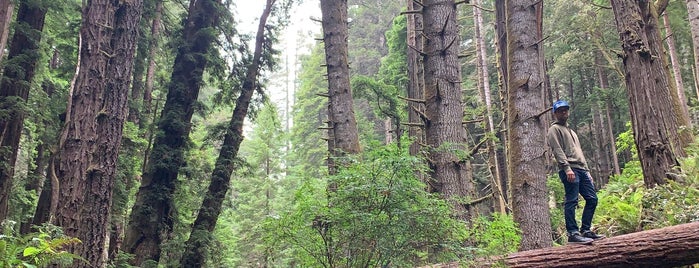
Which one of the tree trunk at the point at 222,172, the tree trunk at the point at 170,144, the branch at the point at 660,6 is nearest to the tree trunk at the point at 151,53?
the tree trunk at the point at 170,144

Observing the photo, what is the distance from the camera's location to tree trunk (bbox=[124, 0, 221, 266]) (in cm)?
952

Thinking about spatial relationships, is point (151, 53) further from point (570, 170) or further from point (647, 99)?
point (647, 99)

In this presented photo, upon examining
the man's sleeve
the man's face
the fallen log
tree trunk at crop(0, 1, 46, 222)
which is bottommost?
the fallen log

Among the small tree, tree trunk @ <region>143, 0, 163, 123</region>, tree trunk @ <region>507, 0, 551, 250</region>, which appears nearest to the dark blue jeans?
tree trunk @ <region>507, 0, 551, 250</region>

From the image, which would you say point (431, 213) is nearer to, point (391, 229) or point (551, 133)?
point (391, 229)

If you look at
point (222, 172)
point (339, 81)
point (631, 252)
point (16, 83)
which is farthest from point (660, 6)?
point (16, 83)

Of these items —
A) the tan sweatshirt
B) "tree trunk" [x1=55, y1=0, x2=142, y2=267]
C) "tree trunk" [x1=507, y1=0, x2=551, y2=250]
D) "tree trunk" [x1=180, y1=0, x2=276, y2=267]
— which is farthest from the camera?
"tree trunk" [x1=180, y1=0, x2=276, y2=267]

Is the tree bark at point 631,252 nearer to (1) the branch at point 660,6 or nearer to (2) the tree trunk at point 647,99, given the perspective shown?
(2) the tree trunk at point 647,99

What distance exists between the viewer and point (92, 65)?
20.9 ft

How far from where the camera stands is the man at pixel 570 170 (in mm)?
5445

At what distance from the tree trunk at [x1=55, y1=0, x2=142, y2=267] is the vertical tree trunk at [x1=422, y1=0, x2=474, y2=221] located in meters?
4.67

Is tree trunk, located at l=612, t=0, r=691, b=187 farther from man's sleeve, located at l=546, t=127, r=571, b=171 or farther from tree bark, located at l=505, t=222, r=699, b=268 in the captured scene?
tree bark, located at l=505, t=222, r=699, b=268

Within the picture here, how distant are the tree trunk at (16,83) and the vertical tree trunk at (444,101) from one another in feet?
24.6

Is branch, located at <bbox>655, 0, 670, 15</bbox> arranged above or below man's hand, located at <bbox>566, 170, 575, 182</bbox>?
above
